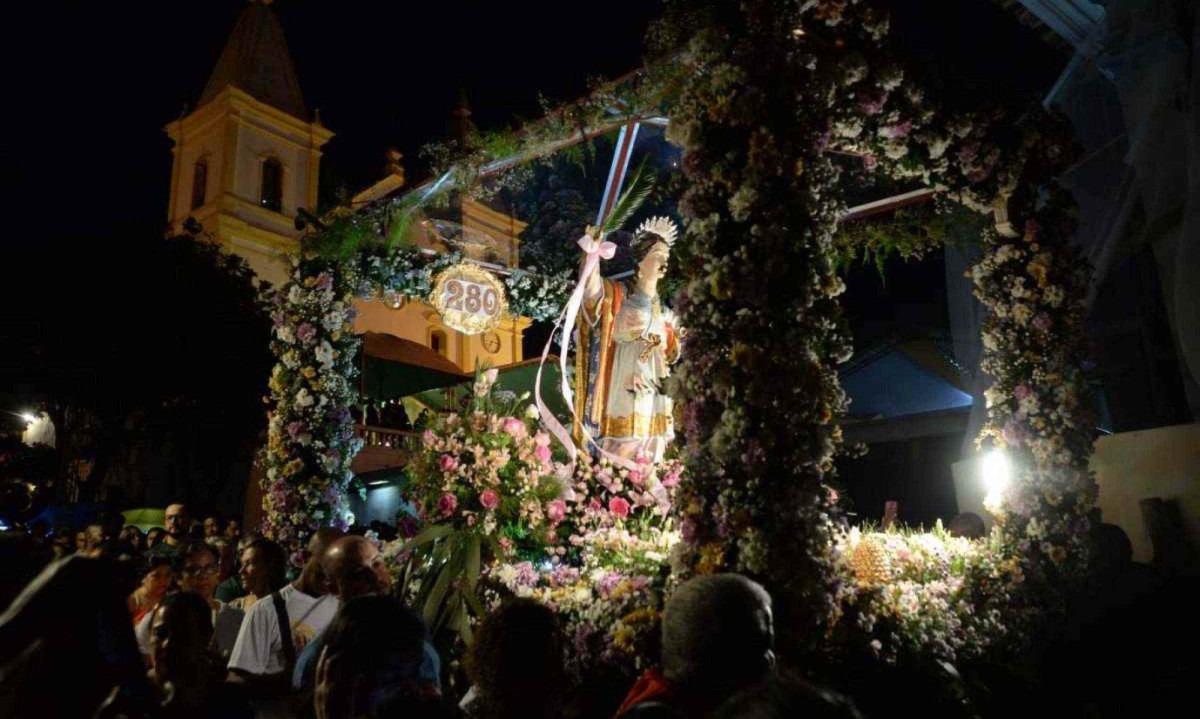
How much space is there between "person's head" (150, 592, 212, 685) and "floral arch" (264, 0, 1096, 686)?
260 cm

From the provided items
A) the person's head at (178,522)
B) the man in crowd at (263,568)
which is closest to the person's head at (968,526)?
the man in crowd at (263,568)

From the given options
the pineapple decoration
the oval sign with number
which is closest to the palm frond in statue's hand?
the oval sign with number

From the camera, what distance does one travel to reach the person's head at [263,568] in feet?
16.5

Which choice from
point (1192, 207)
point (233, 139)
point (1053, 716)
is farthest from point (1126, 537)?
point (233, 139)

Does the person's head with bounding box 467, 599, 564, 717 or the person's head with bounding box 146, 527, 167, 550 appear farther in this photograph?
the person's head with bounding box 146, 527, 167, 550

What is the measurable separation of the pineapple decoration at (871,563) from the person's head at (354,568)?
3.47 metres

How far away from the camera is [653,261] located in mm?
8859

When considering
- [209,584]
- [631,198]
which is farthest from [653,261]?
[209,584]

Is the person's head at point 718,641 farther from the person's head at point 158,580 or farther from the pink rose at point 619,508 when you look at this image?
the person's head at point 158,580

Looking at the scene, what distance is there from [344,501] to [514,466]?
327cm

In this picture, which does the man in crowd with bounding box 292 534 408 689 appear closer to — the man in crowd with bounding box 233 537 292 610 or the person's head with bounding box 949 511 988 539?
the man in crowd with bounding box 233 537 292 610

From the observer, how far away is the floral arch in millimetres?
4535

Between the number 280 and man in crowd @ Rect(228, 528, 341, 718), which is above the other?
the number 280

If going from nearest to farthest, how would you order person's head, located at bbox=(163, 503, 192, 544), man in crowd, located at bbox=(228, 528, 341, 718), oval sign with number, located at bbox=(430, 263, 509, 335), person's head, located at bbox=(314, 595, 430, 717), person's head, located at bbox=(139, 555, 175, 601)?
person's head, located at bbox=(314, 595, 430, 717)
man in crowd, located at bbox=(228, 528, 341, 718)
person's head, located at bbox=(139, 555, 175, 601)
person's head, located at bbox=(163, 503, 192, 544)
oval sign with number, located at bbox=(430, 263, 509, 335)
